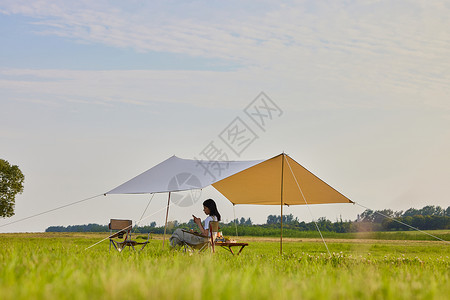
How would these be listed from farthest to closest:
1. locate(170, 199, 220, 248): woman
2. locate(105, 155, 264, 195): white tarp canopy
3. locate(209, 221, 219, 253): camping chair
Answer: locate(105, 155, 264, 195): white tarp canopy
locate(170, 199, 220, 248): woman
locate(209, 221, 219, 253): camping chair

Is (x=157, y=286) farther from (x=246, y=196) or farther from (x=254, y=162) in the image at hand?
(x=246, y=196)

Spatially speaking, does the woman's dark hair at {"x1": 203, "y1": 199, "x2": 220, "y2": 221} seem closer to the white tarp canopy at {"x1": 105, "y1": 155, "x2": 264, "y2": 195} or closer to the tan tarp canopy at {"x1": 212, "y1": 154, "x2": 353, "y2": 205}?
the white tarp canopy at {"x1": 105, "y1": 155, "x2": 264, "y2": 195}

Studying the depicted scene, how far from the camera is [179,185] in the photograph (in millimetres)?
7594

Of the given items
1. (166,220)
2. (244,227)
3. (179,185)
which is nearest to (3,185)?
(244,227)

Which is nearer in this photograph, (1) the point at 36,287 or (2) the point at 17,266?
(1) the point at 36,287

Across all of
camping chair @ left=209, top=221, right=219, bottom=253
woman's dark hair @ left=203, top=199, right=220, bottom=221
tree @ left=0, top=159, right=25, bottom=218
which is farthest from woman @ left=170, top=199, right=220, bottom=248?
tree @ left=0, top=159, right=25, bottom=218

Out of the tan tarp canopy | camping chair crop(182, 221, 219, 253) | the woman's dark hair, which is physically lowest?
camping chair crop(182, 221, 219, 253)

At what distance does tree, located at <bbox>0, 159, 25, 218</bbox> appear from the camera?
22.4 meters

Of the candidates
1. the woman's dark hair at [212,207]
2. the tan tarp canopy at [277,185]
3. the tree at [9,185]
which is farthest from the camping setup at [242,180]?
the tree at [9,185]

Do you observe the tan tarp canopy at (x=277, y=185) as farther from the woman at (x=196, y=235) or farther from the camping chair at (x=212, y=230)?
the camping chair at (x=212, y=230)

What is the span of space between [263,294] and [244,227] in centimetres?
1722

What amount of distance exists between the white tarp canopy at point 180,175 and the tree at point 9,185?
53.5ft

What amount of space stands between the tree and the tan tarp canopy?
1589cm

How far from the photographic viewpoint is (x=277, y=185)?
9.18 m
